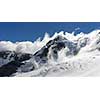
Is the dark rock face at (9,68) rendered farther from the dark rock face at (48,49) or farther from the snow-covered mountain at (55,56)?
the dark rock face at (48,49)

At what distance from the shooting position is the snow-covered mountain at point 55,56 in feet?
14.1

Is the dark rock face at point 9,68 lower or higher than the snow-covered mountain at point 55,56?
lower

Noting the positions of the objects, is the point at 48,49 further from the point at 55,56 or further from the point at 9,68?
the point at 9,68

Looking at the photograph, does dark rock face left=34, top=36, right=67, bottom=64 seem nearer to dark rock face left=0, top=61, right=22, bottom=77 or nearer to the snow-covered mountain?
the snow-covered mountain

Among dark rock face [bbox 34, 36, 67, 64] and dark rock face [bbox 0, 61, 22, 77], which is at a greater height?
dark rock face [bbox 34, 36, 67, 64]

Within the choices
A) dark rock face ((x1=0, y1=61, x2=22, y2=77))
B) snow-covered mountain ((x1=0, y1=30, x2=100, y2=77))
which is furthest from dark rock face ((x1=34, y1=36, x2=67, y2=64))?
dark rock face ((x1=0, y1=61, x2=22, y2=77))

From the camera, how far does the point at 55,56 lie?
14.2ft

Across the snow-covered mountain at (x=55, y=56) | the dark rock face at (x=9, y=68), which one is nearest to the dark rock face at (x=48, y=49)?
the snow-covered mountain at (x=55, y=56)

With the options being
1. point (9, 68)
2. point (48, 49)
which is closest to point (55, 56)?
point (48, 49)

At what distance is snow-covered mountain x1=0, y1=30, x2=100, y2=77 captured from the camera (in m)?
4.31
